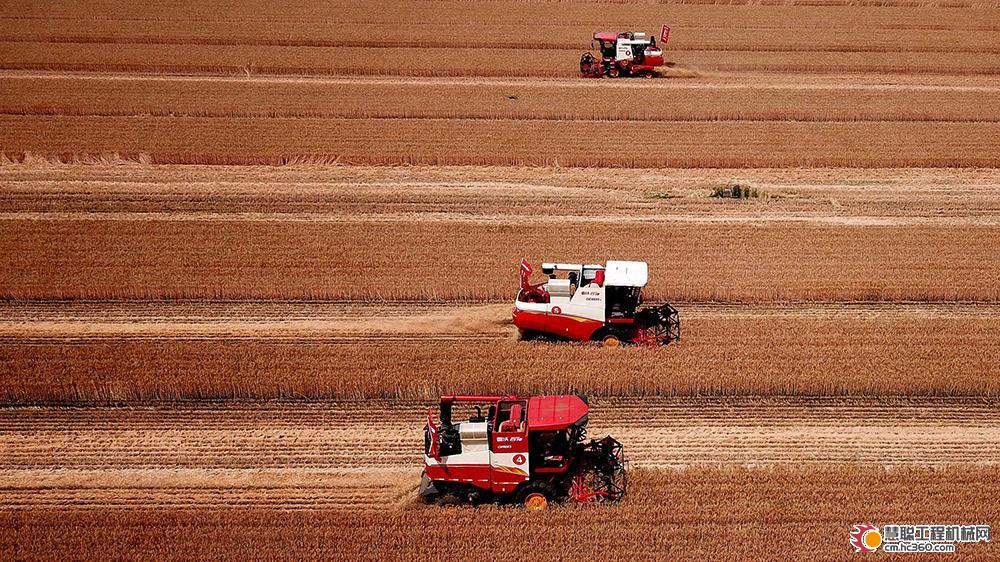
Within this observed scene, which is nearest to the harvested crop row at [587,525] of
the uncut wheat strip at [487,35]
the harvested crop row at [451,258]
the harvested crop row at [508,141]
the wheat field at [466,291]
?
the wheat field at [466,291]

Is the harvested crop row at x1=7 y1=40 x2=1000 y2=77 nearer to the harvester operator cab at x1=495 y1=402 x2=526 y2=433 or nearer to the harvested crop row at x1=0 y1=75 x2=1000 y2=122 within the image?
the harvested crop row at x1=0 y1=75 x2=1000 y2=122

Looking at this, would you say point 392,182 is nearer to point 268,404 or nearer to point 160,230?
point 160,230

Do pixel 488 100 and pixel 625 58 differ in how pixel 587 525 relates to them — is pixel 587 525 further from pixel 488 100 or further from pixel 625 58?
pixel 625 58

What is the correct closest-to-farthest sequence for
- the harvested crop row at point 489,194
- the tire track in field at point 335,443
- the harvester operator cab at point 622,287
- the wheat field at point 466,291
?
1. the wheat field at point 466,291
2. the tire track in field at point 335,443
3. the harvester operator cab at point 622,287
4. the harvested crop row at point 489,194

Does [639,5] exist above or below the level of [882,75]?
above

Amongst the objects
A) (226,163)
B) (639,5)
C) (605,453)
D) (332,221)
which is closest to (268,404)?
(605,453)

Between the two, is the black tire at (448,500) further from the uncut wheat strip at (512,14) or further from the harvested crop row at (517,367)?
the uncut wheat strip at (512,14)
